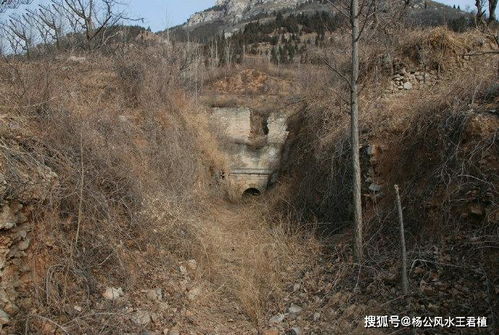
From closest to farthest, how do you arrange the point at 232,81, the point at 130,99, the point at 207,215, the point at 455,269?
Answer: the point at 455,269 < the point at 207,215 < the point at 130,99 < the point at 232,81

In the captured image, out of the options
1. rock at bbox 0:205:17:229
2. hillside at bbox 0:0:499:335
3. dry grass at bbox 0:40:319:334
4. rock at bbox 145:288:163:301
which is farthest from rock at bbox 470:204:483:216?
rock at bbox 0:205:17:229

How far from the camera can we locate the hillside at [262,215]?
15.2 ft

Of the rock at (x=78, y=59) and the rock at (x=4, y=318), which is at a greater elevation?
the rock at (x=78, y=59)

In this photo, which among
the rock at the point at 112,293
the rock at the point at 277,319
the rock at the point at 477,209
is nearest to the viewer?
the rock at the point at 112,293

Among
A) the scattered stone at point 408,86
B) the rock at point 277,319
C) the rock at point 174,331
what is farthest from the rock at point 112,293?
the scattered stone at point 408,86

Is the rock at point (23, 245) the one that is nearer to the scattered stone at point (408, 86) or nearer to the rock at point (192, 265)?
the rock at point (192, 265)

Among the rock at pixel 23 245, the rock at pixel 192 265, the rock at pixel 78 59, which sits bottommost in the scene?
the rock at pixel 192 265

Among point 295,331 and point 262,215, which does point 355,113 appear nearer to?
point 295,331

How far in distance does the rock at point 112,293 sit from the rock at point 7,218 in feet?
4.18

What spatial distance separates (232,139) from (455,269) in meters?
12.5

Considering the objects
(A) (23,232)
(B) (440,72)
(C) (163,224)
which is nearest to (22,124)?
(A) (23,232)

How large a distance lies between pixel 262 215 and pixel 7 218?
625 centimetres

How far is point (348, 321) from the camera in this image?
5.05 metres

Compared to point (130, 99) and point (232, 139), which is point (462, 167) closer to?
point (130, 99)
